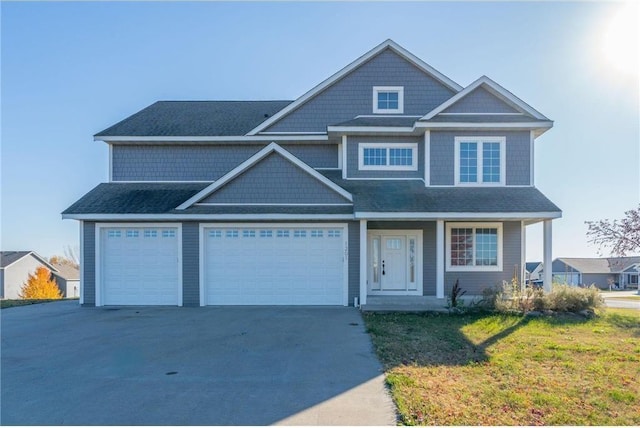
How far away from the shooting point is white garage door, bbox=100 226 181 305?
1320cm

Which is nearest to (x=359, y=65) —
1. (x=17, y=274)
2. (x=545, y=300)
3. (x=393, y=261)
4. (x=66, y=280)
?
(x=393, y=261)

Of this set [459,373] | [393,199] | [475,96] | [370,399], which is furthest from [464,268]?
[370,399]

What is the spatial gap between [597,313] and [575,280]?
50349 millimetres

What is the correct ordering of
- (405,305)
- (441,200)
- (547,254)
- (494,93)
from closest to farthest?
1. (405,305)
2. (547,254)
3. (441,200)
4. (494,93)

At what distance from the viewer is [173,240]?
13234 millimetres

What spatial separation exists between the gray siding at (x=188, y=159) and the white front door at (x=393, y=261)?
356 centimetres

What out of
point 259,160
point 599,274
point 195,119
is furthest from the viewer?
point 599,274

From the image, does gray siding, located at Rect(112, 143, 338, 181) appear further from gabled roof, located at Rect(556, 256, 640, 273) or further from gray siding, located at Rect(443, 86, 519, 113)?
gabled roof, located at Rect(556, 256, 640, 273)

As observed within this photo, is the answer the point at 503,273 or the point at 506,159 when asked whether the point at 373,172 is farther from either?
the point at 503,273

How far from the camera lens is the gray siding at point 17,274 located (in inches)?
1647

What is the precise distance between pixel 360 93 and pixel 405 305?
27.2 feet

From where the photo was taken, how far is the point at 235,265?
514 inches

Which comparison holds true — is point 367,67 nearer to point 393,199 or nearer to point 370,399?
point 393,199

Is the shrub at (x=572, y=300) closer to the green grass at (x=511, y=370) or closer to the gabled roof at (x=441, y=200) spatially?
the green grass at (x=511, y=370)
